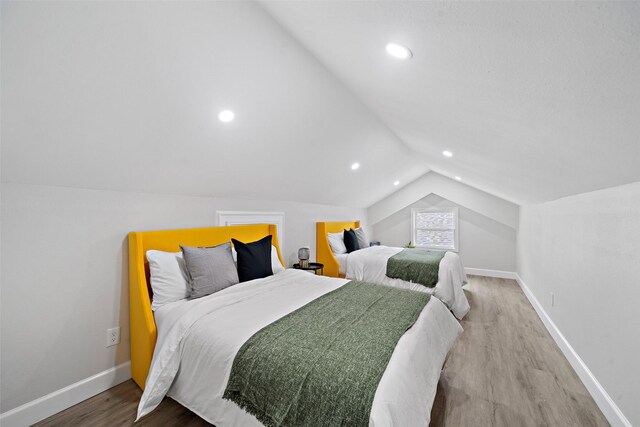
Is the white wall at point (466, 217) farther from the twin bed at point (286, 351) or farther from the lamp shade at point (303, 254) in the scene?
the twin bed at point (286, 351)

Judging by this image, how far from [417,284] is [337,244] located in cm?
143

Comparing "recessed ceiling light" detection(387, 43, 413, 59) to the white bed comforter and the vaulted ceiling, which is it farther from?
the white bed comforter

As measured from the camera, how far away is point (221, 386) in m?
1.48

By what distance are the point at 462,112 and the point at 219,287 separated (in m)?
2.22

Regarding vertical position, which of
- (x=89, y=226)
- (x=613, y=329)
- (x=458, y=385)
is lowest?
(x=458, y=385)

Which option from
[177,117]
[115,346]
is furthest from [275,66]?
[115,346]

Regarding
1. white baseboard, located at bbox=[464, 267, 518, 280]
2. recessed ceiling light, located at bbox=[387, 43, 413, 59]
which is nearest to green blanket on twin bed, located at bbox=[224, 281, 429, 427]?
recessed ceiling light, located at bbox=[387, 43, 413, 59]

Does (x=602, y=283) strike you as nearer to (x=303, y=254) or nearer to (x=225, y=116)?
(x=303, y=254)

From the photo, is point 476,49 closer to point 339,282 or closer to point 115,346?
point 339,282

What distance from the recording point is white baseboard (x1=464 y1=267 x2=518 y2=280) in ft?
18.2

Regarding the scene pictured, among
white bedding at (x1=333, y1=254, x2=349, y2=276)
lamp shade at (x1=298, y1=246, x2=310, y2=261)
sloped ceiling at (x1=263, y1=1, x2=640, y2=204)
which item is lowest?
white bedding at (x1=333, y1=254, x2=349, y2=276)

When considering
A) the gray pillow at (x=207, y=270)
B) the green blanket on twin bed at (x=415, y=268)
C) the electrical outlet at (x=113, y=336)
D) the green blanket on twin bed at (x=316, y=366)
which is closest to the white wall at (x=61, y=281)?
the electrical outlet at (x=113, y=336)

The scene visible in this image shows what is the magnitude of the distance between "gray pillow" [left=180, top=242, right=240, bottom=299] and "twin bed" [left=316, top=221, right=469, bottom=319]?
7.00 ft

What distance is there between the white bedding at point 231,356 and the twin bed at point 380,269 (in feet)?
4.86
